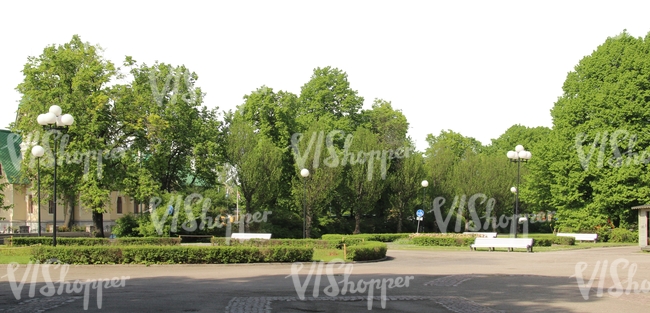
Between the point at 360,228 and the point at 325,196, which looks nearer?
the point at 325,196

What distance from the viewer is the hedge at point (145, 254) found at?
23625mm

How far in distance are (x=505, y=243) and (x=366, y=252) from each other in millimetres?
12109

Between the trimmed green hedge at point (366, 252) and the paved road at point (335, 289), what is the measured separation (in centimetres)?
148

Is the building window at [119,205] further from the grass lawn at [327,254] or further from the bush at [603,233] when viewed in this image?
the bush at [603,233]

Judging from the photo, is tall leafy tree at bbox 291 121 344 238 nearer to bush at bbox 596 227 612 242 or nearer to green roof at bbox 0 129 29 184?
bush at bbox 596 227 612 242

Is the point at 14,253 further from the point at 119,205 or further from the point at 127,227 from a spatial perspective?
the point at 119,205

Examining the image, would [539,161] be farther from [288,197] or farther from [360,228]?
[288,197]

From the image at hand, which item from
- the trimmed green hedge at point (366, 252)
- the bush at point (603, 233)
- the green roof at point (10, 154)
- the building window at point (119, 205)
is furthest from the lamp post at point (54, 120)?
the building window at point (119, 205)

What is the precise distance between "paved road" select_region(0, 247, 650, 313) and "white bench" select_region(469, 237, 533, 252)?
9876 mm

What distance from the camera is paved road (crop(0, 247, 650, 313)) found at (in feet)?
41.9

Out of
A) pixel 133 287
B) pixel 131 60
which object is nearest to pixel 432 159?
pixel 131 60

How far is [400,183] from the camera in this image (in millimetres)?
59625

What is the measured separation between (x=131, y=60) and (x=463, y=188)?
116 feet

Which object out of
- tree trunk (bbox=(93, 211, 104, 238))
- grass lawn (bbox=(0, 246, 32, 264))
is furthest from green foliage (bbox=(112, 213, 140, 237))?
grass lawn (bbox=(0, 246, 32, 264))
